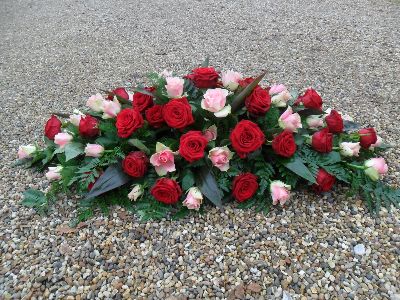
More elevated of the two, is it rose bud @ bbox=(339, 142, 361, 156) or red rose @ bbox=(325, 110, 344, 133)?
red rose @ bbox=(325, 110, 344, 133)

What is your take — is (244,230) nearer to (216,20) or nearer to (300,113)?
(300,113)

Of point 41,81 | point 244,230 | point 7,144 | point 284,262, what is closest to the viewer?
point 284,262

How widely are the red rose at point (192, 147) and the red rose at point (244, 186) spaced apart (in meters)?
0.25

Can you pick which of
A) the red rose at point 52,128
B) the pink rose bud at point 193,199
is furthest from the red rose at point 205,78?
the red rose at point 52,128

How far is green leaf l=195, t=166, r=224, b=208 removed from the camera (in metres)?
2.24

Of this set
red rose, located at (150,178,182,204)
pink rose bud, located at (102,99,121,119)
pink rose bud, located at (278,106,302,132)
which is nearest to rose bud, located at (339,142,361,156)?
pink rose bud, located at (278,106,302,132)

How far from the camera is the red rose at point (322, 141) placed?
2299 mm

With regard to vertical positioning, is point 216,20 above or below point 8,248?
below

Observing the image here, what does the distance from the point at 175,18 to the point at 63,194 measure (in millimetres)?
3943

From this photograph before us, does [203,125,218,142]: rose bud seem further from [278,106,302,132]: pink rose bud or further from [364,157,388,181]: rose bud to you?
[364,157,388,181]: rose bud

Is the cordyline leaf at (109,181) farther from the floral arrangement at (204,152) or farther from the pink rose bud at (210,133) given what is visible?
the pink rose bud at (210,133)

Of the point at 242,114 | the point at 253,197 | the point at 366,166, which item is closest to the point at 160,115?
the point at 242,114

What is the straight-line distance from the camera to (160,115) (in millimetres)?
2322

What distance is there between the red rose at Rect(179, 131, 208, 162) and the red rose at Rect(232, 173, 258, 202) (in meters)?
0.25
